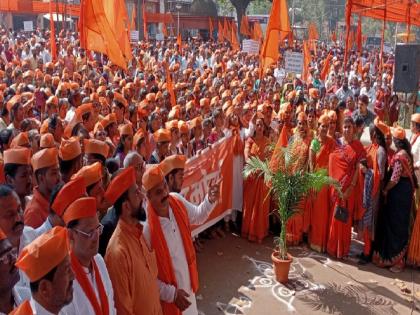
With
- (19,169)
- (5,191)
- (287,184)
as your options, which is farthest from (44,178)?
(287,184)

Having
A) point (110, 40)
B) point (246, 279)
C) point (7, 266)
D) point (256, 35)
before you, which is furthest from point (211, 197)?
point (256, 35)

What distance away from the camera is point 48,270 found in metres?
2.03

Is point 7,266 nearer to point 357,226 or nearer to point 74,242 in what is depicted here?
point 74,242

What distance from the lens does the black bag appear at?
589 centimetres

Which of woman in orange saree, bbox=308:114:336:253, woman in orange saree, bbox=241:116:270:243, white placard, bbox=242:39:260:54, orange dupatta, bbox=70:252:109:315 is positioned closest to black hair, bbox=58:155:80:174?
orange dupatta, bbox=70:252:109:315

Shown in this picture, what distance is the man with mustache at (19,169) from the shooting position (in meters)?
3.69

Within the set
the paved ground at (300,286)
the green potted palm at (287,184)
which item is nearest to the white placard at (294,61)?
the paved ground at (300,286)

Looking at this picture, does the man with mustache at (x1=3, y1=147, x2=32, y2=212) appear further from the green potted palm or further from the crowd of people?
the green potted palm

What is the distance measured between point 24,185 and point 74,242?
4.71 feet

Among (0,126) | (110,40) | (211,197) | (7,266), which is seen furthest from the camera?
(110,40)

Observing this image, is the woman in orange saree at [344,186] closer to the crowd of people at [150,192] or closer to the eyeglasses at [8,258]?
the crowd of people at [150,192]

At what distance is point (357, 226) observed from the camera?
5.99 meters

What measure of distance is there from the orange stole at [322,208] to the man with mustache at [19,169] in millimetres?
3681

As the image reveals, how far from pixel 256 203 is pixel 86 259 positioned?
4116mm
